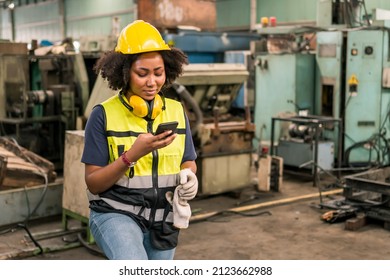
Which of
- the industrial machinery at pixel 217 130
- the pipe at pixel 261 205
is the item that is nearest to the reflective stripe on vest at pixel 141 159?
the pipe at pixel 261 205

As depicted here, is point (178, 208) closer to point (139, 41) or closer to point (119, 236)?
point (119, 236)

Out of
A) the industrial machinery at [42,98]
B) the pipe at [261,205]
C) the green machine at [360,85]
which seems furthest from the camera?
the green machine at [360,85]

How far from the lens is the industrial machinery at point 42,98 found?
204 inches

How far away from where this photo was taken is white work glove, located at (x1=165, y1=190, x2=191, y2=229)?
1.71 meters

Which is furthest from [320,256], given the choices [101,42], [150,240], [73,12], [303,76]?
[73,12]

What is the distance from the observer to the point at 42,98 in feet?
17.2

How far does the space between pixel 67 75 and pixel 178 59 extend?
3.88m

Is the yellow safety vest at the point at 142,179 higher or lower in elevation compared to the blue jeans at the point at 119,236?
higher

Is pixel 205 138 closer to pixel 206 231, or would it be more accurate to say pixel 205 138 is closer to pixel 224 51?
pixel 206 231

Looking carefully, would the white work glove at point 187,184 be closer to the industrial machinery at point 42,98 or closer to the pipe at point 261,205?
the pipe at point 261,205

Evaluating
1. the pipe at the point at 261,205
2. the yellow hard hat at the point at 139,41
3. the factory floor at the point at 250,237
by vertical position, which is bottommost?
the factory floor at the point at 250,237

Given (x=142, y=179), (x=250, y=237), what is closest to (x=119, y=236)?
(x=142, y=179)

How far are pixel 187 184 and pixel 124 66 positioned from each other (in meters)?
0.42

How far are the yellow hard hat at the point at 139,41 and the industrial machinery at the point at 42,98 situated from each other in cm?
359
